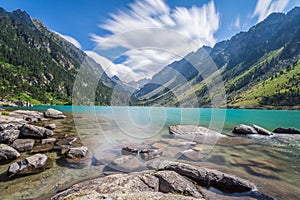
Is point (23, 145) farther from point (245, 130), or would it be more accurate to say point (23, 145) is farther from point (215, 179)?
point (245, 130)

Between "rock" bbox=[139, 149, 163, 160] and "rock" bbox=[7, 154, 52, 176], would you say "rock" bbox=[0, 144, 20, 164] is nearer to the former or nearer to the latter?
"rock" bbox=[7, 154, 52, 176]

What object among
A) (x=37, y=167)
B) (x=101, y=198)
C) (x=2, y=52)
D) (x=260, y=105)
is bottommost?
(x=37, y=167)

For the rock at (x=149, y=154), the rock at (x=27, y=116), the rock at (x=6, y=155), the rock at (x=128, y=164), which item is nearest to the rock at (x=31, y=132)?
the rock at (x=6, y=155)

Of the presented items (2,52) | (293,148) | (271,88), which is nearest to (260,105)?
(271,88)

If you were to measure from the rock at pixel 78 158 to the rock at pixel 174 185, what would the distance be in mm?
8123

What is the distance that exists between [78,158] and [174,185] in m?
10.7

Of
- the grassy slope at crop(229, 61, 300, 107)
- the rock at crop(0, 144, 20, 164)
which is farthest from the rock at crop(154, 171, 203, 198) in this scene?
the grassy slope at crop(229, 61, 300, 107)

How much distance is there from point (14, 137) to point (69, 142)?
6.54 m

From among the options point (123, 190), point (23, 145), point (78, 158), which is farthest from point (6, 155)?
point (123, 190)

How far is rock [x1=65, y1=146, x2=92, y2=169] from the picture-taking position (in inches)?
580

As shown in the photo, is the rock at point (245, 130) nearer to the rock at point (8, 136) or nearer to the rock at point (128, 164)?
the rock at point (128, 164)

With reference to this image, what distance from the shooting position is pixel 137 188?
791cm

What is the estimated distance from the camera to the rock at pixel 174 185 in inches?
351

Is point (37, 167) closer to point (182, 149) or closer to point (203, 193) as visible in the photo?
point (203, 193)
